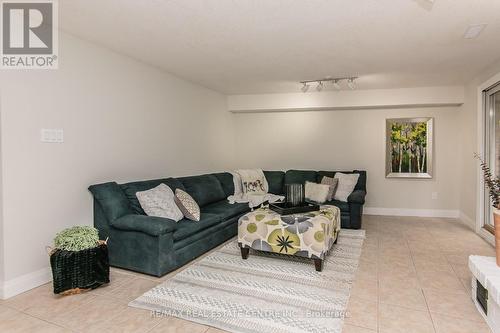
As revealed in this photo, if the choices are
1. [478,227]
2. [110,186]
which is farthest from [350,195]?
[110,186]

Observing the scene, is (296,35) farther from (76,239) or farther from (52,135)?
(76,239)

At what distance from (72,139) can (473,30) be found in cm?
401

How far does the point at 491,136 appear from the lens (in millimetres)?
4270

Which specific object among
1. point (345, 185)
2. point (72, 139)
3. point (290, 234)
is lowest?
point (290, 234)

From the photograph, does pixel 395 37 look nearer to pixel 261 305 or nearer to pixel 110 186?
pixel 261 305

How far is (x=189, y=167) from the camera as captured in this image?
16.5 feet

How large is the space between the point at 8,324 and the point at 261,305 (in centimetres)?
179

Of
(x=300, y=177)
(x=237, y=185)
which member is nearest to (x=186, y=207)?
(x=237, y=185)

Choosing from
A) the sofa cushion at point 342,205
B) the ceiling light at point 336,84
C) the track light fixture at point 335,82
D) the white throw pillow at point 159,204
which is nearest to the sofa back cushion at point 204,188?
the white throw pillow at point 159,204

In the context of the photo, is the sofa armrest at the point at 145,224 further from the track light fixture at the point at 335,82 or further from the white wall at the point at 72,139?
the track light fixture at the point at 335,82

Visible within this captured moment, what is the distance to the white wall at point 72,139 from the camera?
101 inches

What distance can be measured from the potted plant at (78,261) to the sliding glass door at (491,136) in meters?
4.75

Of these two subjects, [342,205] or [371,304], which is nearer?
[371,304]

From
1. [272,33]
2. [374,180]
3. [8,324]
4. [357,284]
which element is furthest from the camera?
[374,180]
